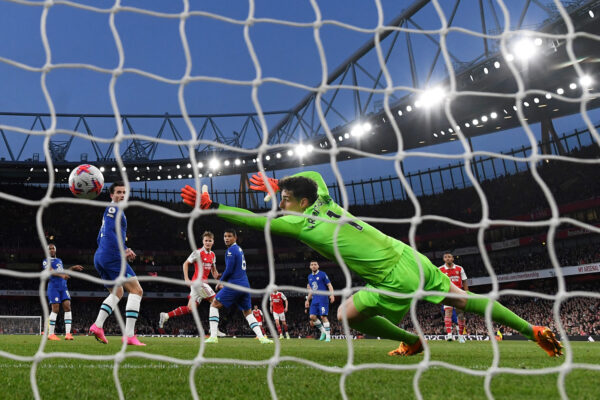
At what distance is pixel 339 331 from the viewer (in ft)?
101

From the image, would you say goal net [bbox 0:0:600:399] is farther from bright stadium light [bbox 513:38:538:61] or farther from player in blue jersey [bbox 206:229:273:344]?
player in blue jersey [bbox 206:229:273:344]

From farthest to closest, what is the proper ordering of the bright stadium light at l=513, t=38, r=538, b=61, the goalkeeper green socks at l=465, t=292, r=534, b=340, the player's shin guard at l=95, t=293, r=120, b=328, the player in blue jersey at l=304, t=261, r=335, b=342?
the bright stadium light at l=513, t=38, r=538, b=61 → the player in blue jersey at l=304, t=261, r=335, b=342 → the player's shin guard at l=95, t=293, r=120, b=328 → the goalkeeper green socks at l=465, t=292, r=534, b=340

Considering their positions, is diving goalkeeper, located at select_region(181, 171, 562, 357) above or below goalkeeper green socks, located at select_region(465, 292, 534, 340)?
above

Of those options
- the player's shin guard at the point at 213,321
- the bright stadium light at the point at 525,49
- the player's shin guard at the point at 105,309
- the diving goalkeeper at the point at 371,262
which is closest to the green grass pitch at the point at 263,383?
the diving goalkeeper at the point at 371,262

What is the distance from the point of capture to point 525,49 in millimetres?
19828

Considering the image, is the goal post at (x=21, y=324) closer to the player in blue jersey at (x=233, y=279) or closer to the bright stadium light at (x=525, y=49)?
the player in blue jersey at (x=233, y=279)

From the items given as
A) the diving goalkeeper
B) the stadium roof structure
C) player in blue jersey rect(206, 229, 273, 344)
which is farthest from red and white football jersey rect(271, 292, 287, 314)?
the diving goalkeeper

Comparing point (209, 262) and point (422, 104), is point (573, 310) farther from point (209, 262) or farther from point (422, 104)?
point (209, 262)

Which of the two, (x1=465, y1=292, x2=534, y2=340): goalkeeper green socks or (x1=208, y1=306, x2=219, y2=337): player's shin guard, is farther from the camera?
(x1=208, y1=306, x2=219, y2=337): player's shin guard

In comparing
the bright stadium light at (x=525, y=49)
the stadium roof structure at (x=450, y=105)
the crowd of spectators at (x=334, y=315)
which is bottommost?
the crowd of spectators at (x=334, y=315)

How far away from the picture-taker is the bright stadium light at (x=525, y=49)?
19.5m

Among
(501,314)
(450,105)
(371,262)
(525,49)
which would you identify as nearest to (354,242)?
(371,262)

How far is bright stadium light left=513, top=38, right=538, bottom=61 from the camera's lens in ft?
64.1

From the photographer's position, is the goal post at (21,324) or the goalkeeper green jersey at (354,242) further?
the goal post at (21,324)
